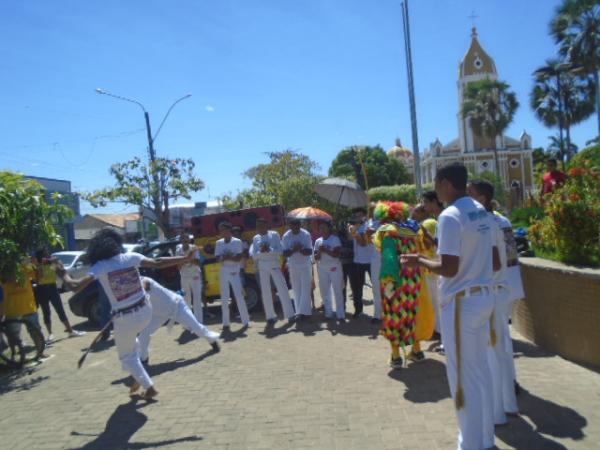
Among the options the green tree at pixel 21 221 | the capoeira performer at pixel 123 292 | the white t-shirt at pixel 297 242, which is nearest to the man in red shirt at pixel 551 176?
the white t-shirt at pixel 297 242

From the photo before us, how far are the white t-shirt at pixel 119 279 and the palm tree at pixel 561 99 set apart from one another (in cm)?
3610

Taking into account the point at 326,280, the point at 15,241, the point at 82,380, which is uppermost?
the point at 15,241

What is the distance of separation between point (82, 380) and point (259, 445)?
3542mm

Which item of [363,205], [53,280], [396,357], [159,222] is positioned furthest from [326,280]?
[159,222]

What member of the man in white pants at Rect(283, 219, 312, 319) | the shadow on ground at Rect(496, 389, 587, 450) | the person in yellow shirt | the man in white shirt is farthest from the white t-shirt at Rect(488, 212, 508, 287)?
the person in yellow shirt

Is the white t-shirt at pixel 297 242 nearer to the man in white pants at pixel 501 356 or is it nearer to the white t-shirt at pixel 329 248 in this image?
the white t-shirt at pixel 329 248

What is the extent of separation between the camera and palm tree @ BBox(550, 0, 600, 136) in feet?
90.9

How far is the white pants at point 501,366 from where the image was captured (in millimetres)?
4246

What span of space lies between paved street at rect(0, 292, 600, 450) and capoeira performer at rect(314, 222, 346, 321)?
65.1 inches

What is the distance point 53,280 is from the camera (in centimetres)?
978

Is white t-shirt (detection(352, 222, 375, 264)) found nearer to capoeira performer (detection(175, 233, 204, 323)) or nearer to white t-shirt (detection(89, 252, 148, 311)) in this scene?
capoeira performer (detection(175, 233, 204, 323))

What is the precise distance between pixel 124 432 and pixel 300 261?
5181 mm

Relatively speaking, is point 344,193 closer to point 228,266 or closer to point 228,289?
Answer: point 228,266

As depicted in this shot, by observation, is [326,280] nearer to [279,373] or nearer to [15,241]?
[279,373]
